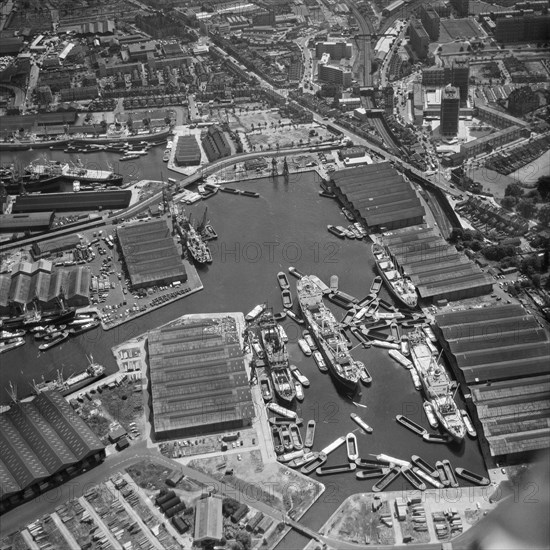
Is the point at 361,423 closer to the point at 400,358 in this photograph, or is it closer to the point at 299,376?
the point at 299,376

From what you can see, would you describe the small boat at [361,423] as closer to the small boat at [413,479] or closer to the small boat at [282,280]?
the small boat at [413,479]

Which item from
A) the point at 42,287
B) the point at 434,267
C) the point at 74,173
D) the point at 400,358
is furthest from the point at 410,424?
the point at 74,173

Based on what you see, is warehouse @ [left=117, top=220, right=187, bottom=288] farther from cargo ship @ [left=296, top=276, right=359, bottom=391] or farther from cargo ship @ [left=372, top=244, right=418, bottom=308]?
cargo ship @ [left=372, top=244, right=418, bottom=308]

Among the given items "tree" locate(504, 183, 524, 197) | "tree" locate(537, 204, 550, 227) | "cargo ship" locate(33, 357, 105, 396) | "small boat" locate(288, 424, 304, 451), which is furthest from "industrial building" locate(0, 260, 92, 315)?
"tree" locate(537, 204, 550, 227)

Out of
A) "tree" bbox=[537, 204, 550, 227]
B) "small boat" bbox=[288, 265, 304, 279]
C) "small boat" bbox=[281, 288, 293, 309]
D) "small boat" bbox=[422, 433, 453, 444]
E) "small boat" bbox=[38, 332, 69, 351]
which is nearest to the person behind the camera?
"small boat" bbox=[422, 433, 453, 444]

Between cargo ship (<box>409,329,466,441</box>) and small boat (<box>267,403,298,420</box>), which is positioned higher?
cargo ship (<box>409,329,466,441</box>)

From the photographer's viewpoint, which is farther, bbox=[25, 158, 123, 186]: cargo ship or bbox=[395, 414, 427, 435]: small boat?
bbox=[25, 158, 123, 186]: cargo ship
